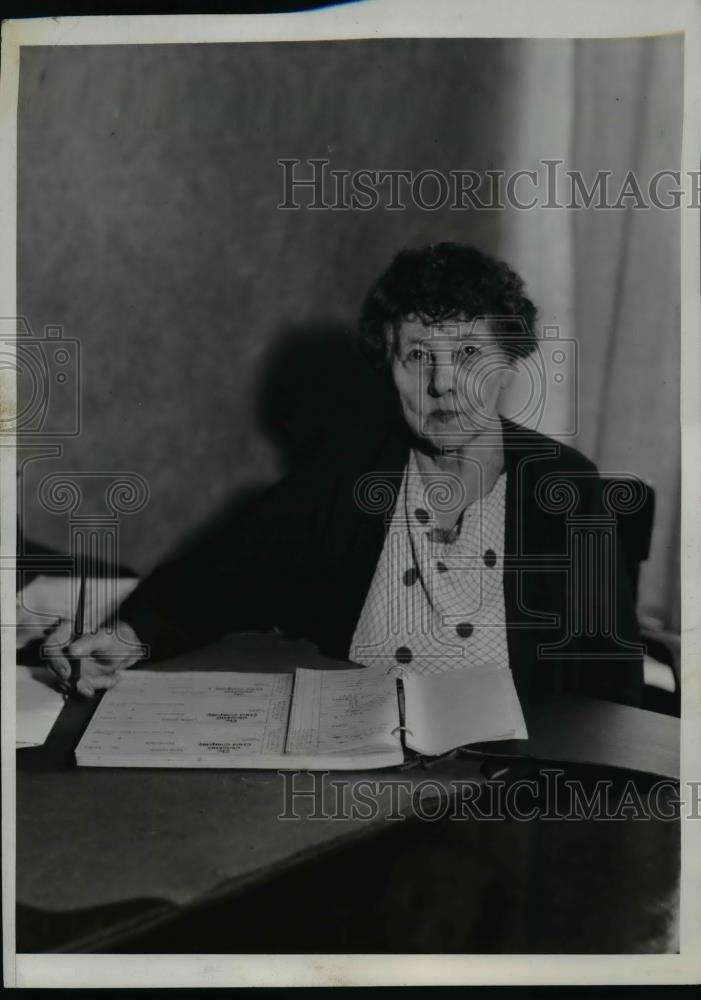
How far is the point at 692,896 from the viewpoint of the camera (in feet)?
4.26

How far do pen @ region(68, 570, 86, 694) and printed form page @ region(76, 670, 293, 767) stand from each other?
0.05 metres

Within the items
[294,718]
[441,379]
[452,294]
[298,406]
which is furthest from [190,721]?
[452,294]

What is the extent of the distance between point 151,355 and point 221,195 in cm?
24

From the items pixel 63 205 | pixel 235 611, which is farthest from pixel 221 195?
pixel 235 611

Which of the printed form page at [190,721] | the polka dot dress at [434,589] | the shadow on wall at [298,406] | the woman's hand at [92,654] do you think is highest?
the shadow on wall at [298,406]

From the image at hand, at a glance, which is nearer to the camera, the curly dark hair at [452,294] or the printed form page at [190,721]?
the printed form page at [190,721]

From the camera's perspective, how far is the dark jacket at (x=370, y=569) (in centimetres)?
136

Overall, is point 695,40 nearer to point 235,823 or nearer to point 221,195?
point 221,195

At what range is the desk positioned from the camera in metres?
1.11

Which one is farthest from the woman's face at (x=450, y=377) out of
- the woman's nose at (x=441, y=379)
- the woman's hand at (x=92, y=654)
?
the woman's hand at (x=92, y=654)

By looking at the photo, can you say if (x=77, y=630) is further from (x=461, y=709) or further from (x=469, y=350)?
(x=469, y=350)

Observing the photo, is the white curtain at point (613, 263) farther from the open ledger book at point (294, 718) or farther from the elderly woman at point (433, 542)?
the open ledger book at point (294, 718)

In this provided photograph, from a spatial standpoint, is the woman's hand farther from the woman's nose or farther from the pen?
the woman's nose

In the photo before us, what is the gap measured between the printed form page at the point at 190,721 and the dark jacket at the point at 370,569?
76 millimetres
